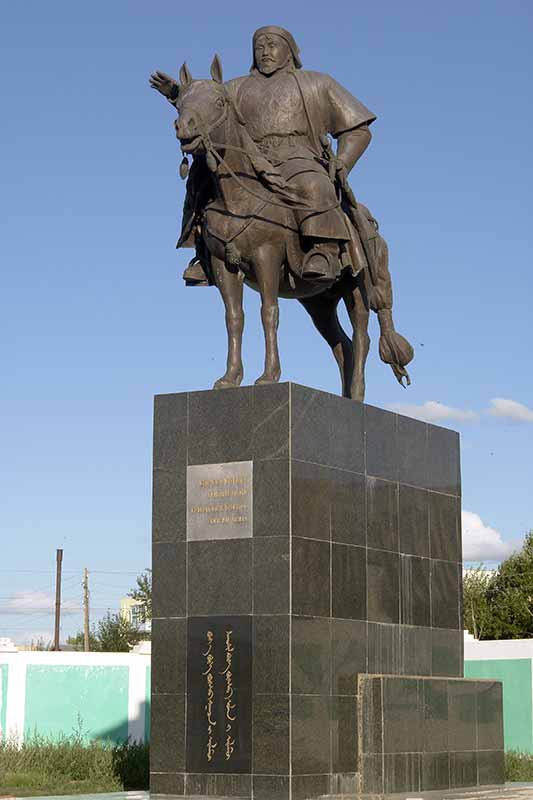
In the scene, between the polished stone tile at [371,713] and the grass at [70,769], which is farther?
the grass at [70,769]

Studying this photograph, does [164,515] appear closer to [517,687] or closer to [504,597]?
[517,687]

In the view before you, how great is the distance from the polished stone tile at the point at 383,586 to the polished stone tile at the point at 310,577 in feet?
2.58

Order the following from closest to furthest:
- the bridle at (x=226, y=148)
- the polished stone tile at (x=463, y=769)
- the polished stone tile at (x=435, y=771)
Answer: the bridle at (x=226, y=148) < the polished stone tile at (x=435, y=771) < the polished stone tile at (x=463, y=769)

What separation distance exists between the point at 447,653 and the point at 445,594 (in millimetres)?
591

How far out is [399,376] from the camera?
14812mm

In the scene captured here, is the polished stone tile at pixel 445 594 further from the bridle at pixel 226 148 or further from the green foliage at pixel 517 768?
the green foliage at pixel 517 768

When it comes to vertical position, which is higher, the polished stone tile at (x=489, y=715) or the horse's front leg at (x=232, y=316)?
the horse's front leg at (x=232, y=316)

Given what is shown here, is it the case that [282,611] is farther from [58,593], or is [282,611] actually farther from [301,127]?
[58,593]

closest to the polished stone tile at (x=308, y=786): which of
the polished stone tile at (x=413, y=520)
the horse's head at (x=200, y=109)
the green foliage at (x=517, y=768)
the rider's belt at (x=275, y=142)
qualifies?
the polished stone tile at (x=413, y=520)

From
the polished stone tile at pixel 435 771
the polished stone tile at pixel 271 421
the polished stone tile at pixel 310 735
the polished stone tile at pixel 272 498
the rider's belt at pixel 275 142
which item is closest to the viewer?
the polished stone tile at pixel 310 735

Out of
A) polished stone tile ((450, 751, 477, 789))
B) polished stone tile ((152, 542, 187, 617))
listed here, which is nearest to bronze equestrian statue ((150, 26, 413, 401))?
polished stone tile ((152, 542, 187, 617))

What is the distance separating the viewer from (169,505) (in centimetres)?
1252

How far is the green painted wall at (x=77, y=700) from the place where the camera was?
28.0 metres

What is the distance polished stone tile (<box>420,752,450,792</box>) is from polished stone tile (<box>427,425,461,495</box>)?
8.76ft
